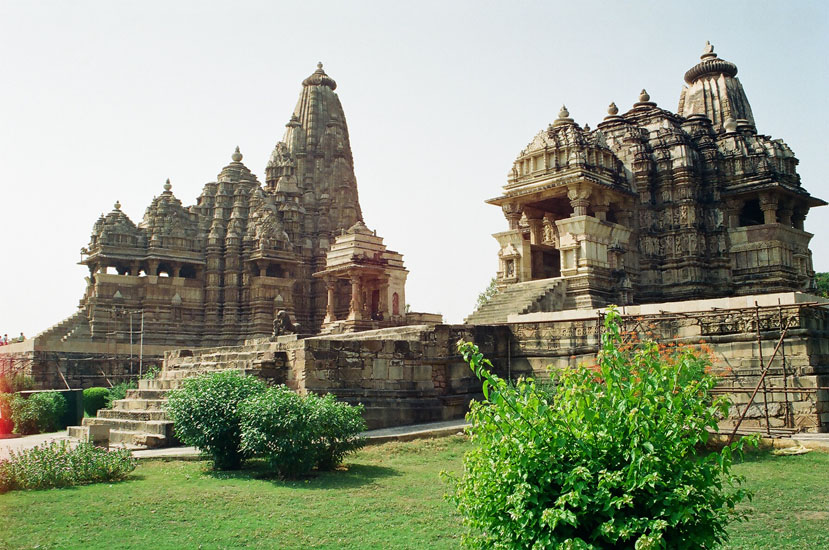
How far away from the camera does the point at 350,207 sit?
41500 millimetres

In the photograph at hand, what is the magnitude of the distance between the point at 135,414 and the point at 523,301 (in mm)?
11281

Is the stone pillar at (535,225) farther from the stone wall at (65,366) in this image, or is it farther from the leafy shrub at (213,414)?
the leafy shrub at (213,414)

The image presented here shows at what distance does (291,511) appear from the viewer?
7.83 meters

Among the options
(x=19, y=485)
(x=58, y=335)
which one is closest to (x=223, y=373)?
(x=19, y=485)

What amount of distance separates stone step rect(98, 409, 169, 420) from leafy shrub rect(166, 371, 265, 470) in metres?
2.81

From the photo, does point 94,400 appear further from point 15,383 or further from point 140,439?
point 140,439

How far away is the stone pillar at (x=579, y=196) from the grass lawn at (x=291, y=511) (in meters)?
12.8

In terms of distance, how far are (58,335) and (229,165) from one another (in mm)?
13438

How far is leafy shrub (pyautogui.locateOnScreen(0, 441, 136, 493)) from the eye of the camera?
905 cm

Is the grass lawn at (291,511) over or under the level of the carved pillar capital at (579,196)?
under

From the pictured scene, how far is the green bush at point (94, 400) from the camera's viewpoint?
65.3ft

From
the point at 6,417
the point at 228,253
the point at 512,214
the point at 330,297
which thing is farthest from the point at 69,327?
the point at 512,214

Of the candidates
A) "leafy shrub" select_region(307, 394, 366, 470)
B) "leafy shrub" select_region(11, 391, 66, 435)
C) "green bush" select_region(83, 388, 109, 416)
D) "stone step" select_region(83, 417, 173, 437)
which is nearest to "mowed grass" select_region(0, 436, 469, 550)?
"leafy shrub" select_region(307, 394, 366, 470)

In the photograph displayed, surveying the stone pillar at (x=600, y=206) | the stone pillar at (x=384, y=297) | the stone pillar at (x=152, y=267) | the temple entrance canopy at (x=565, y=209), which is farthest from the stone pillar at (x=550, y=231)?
the stone pillar at (x=152, y=267)
